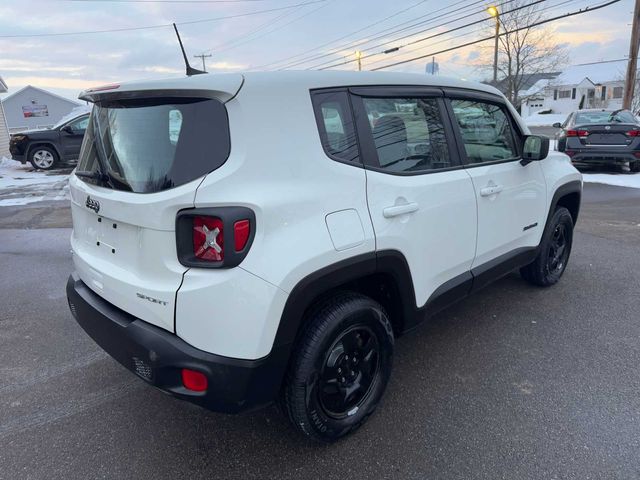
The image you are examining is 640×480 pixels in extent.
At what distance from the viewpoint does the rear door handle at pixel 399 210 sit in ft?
7.89

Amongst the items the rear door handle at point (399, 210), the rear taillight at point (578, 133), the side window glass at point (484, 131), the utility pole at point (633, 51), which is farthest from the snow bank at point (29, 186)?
the utility pole at point (633, 51)

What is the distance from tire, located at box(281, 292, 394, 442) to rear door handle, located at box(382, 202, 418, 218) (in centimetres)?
45

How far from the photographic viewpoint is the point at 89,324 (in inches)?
97.0

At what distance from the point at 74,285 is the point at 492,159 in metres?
2.85

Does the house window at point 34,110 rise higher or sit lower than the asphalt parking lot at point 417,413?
higher

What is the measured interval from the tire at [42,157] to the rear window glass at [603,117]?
50.2ft

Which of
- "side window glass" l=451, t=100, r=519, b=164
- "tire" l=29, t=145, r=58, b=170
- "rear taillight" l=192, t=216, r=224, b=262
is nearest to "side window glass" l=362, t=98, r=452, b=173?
"side window glass" l=451, t=100, r=519, b=164

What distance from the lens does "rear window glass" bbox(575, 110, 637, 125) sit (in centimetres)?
1188

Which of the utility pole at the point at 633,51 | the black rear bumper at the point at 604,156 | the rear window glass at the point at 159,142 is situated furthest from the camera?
the utility pole at the point at 633,51

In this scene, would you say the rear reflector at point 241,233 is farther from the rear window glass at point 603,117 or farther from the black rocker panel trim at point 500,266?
the rear window glass at point 603,117

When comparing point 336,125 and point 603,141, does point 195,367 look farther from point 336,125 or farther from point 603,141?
point 603,141

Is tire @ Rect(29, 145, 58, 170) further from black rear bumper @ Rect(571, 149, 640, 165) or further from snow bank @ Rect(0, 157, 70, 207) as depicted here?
black rear bumper @ Rect(571, 149, 640, 165)

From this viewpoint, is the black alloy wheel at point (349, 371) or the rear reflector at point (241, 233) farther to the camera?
the black alloy wheel at point (349, 371)

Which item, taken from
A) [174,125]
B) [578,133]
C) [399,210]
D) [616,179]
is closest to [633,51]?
[578,133]
